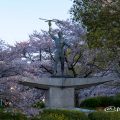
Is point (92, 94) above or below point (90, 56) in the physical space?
below

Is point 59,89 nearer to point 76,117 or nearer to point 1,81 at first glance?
point 76,117

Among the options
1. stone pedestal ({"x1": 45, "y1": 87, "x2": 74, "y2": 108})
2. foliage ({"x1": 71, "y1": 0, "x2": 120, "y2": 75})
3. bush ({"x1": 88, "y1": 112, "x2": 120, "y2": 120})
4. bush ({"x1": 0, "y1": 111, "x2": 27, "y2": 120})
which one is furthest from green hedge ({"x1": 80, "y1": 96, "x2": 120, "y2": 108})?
bush ({"x1": 0, "y1": 111, "x2": 27, "y2": 120})

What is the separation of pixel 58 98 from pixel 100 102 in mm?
8292

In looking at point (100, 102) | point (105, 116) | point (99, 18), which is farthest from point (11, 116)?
point (100, 102)

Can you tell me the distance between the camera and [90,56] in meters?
30.3

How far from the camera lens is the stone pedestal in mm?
23438

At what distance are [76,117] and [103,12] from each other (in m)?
4.94

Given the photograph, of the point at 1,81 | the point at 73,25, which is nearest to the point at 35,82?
the point at 1,81

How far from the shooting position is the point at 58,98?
23.5 meters

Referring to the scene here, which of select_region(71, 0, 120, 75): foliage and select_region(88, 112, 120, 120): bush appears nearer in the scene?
select_region(71, 0, 120, 75): foliage

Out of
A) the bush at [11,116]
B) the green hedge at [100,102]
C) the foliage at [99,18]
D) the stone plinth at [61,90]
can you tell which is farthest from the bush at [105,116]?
the green hedge at [100,102]

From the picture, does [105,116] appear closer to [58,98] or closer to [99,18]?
[99,18]

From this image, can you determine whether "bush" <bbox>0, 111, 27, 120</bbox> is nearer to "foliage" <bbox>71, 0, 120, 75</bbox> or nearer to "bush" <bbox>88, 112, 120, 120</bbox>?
"bush" <bbox>88, 112, 120, 120</bbox>

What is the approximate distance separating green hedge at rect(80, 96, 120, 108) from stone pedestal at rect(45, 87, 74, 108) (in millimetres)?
6839
